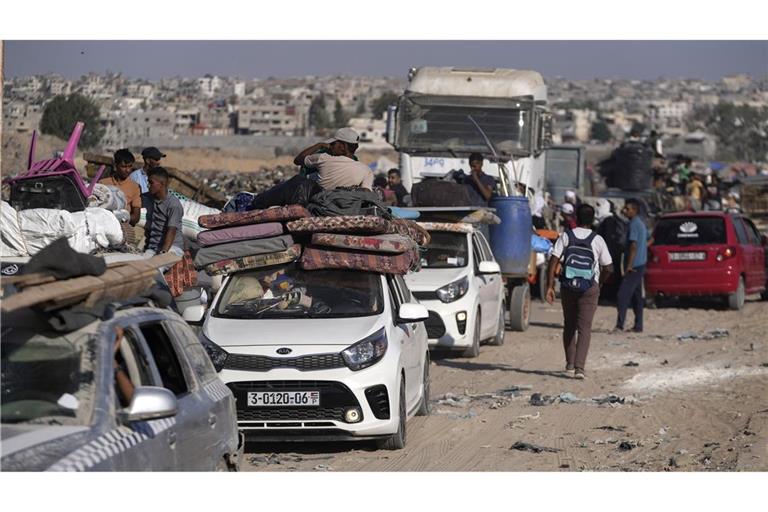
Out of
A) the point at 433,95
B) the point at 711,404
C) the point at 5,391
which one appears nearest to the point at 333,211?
the point at 711,404

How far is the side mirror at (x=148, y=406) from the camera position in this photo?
5.91 metres

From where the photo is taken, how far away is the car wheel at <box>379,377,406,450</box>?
1098 centimetres

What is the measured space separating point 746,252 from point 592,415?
495 inches

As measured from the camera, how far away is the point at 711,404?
13891 mm

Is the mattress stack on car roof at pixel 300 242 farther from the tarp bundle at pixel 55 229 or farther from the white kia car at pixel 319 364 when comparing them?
the tarp bundle at pixel 55 229

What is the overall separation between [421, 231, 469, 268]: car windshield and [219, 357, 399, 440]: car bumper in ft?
23.3

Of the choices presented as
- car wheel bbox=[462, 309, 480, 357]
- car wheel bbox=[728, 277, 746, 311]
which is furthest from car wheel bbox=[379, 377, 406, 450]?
car wheel bbox=[728, 277, 746, 311]

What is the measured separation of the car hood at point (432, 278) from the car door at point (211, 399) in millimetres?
9294

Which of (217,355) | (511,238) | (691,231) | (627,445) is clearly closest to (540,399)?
(627,445)

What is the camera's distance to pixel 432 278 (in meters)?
17.2

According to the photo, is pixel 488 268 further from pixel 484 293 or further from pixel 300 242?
pixel 300 242

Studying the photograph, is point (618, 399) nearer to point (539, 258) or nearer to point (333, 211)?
point (333, 211)

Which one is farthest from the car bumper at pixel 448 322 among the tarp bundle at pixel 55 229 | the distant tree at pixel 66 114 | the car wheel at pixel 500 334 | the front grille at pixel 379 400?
the distant tree at pixel 66 114

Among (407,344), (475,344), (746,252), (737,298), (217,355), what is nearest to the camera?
(217,355)
